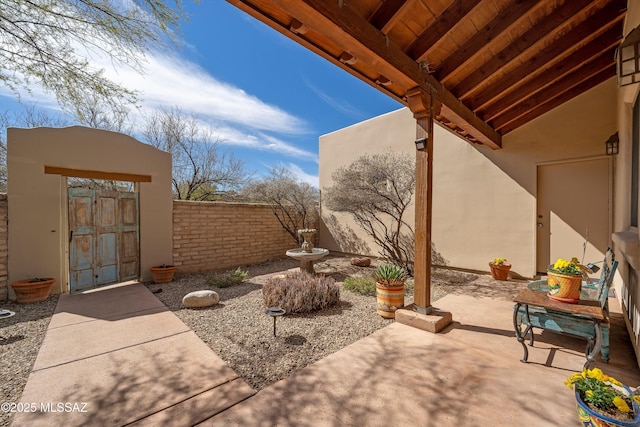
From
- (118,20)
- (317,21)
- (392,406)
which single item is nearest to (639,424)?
(392,406)

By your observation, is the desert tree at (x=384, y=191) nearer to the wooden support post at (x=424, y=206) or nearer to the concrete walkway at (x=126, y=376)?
the wooden support post at (x=424, y=206)

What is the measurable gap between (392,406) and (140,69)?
4.43 meters

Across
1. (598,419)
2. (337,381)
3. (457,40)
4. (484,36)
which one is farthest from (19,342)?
(484,36)

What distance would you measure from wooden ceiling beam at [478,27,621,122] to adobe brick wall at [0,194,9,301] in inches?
305

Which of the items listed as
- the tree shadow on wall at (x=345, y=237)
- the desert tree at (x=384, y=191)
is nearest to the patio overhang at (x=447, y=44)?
the desert tree at (x=384, y=191)

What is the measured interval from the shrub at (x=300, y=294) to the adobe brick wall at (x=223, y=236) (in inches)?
117

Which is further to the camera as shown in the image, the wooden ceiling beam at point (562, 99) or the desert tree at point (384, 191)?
the desert tree at point (384, 191)

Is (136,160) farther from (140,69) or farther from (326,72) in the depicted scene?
(326,72)

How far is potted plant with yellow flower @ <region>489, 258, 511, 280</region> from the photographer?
522 centimetres

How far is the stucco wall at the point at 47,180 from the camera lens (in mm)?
4148

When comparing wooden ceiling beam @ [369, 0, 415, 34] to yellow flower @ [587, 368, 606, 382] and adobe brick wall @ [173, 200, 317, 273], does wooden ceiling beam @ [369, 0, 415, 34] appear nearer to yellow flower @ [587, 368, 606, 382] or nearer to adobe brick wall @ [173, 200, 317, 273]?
yellow flower @ [587, 368, 606, 382]

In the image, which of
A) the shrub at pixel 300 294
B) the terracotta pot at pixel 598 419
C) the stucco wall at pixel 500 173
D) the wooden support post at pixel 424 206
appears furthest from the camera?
the stucco wall at pixel 500 173

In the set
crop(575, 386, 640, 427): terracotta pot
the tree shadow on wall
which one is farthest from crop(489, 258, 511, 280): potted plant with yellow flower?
crop(575, 386, 640, 427): terracotta pot

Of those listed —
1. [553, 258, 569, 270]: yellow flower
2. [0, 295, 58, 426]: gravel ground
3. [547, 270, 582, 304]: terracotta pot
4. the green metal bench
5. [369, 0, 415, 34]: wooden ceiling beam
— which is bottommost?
[0, 295, 58, 426]: gravel ground
